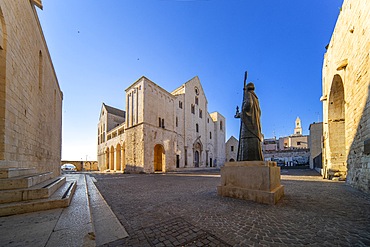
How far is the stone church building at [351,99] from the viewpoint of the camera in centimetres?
618

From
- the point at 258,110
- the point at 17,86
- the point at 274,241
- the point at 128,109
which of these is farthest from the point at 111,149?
the point at 274,241

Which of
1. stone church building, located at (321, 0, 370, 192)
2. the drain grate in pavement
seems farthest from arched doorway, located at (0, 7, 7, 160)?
stone church building, located at (321, 0, 370, 192)

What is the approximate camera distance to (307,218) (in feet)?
10.8

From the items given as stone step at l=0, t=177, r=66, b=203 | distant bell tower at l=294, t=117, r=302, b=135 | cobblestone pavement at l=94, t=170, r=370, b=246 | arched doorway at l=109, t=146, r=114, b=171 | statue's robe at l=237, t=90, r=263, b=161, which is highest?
distant bell tower at l=294, t=117, r=302, b=135

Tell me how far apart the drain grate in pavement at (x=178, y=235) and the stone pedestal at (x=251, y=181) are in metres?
2.44

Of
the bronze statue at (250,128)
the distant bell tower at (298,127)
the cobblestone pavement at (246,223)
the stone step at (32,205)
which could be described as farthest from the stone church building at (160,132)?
the distant bell tower at (298,127)

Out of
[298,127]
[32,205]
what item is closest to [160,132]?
[32,205]

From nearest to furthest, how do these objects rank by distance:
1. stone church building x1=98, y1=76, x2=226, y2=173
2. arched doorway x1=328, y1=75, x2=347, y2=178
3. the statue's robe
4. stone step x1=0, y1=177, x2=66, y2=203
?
stone step x1=0, y1=177, x2=66, y2=203
the statue's robe
arched doorway x1=328, y1=75, x2=347, y2=178
stone church building x1=98, y1=76, x2=226, y2=173

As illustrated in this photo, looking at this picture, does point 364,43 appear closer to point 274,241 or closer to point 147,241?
point 274,241

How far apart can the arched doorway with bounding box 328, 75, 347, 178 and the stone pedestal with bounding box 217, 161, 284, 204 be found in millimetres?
8414

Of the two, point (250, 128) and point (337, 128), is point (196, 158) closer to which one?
point (337, 128)

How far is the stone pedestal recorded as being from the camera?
4441 millimetres

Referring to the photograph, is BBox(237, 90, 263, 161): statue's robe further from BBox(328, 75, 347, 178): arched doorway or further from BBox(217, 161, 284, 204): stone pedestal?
BBox(328, 75, 347, 178): arched doorway

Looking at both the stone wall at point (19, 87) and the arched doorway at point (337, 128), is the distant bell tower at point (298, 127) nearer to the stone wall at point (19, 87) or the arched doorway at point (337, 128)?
the arched doorway at point (337, 128)
